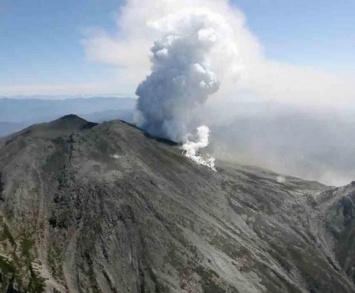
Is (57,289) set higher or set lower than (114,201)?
lower

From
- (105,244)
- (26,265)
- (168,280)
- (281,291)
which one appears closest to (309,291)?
(281,291)

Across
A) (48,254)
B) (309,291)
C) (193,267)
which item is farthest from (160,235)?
(309,291)

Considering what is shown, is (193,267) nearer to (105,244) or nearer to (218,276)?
(218,276)

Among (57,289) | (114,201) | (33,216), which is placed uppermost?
(114,201)

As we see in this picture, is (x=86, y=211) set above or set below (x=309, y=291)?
above

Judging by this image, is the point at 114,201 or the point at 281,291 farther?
the point at 114,201

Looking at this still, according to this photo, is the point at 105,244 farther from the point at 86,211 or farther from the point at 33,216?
the point at 33,216

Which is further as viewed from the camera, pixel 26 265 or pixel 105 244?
pixel 105 244

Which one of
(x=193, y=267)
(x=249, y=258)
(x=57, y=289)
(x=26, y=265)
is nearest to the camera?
(x=57, y=289)

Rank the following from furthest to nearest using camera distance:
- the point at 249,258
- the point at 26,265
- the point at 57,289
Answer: the point at 249,258, the point at 26,265, the point at 57,289
